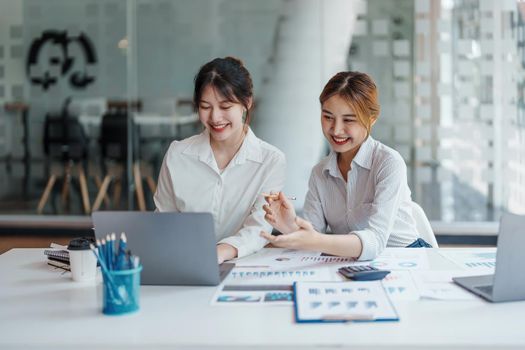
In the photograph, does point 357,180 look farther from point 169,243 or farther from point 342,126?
point 169,243

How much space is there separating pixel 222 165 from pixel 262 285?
0.84 metres

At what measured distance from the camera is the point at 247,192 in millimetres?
2418

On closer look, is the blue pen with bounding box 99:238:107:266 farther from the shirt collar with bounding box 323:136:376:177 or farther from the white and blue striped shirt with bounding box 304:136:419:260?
the shirt collar with bounding box 323:136:376:177

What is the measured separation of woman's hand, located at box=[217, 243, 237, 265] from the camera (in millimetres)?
2015

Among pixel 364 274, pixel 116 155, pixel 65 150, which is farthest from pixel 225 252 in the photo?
pixel 65 150

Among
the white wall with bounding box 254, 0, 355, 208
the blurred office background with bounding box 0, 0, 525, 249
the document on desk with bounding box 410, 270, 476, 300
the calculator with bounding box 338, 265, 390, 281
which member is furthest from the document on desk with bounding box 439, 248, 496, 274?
the white wall with bounding box 254, 0, 355, 208

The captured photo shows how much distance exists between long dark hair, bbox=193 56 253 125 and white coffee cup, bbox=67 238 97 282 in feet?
2.70

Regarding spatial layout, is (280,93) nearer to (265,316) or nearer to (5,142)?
(5,142)

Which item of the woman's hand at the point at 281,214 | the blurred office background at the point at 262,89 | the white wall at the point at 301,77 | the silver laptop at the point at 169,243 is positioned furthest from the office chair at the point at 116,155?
the silver laptop at the point at 169,243

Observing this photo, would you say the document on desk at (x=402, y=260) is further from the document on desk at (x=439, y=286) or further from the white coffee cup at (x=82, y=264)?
the white coffee cup at (x=82, y=264)

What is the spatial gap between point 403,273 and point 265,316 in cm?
53

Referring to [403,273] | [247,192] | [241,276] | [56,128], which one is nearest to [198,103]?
[247,192]

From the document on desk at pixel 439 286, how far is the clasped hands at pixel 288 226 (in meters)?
0.30

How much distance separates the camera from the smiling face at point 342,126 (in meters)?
2.28
